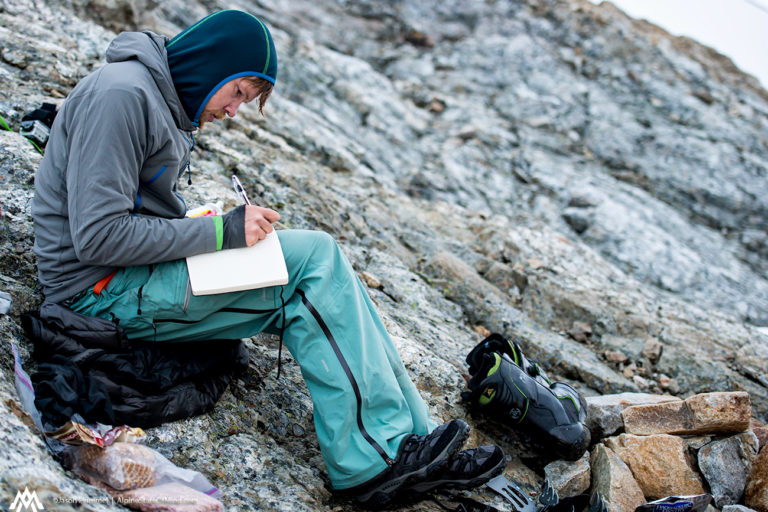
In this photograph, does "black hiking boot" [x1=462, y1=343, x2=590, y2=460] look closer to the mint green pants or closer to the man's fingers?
the mint green pants

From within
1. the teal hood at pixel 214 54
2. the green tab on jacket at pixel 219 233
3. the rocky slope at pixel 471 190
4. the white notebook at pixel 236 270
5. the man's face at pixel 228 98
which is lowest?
the rocky slope at pixel 471 190

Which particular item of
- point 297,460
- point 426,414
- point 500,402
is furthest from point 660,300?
point 297,460

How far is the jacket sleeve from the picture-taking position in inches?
109

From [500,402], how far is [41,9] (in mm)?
8846

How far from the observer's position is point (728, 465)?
4199 millimetres

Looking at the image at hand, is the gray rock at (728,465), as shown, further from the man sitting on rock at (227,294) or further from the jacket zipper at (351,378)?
the jacket zipper at (351,378)

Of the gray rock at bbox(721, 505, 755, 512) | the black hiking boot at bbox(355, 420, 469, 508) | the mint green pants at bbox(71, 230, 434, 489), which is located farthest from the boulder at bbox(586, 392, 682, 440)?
the mint green pants at bbox(71, 230, 434, 489)

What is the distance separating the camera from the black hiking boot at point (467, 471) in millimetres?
3193

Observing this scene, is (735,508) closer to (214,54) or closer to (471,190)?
(214,54)

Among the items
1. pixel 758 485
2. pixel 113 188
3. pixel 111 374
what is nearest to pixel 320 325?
pixel 111 374

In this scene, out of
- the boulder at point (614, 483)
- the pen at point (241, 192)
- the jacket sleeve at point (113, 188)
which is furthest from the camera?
the boulder at point (614, 483)

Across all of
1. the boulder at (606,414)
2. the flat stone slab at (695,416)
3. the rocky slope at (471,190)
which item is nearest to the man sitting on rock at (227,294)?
the rocky slope at (471,190)

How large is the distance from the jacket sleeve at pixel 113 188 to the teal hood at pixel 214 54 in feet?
1.17

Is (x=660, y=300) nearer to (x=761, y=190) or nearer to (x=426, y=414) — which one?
(x=426, y=414)
